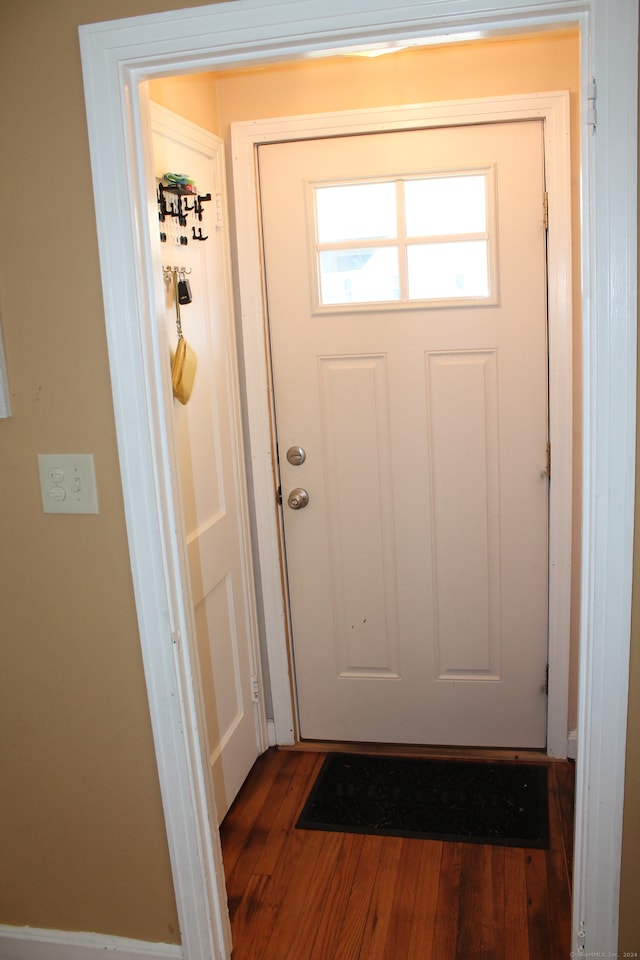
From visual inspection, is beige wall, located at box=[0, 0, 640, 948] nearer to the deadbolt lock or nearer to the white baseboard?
the white baseboard

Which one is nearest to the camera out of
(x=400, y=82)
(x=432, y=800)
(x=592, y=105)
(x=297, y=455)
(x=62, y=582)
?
(x=592, y=105)

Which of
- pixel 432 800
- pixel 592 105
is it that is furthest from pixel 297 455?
pixel 592 105

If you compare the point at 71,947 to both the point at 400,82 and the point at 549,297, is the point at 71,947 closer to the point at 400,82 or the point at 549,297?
the point at 549,297

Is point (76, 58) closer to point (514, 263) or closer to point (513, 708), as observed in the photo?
point (514, 263)

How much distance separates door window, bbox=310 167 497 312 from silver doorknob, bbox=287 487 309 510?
0.58 m

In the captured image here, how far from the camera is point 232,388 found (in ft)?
8.10

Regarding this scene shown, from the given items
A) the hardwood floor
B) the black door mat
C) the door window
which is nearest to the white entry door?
the door window

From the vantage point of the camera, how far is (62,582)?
1.67m

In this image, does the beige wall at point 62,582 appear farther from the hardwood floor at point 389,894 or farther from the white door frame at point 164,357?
the hardwood floor at point 389,894

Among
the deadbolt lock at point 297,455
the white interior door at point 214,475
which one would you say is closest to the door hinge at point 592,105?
the white interior door at point 214,475

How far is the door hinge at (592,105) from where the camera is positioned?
1.32 meters

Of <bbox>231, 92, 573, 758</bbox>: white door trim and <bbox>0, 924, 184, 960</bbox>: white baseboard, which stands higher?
<bbox>231, 92, 573, 758</bbox>: white door trim

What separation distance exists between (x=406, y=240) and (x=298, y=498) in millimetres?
860

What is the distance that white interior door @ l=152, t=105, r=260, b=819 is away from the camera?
2.12 meters
